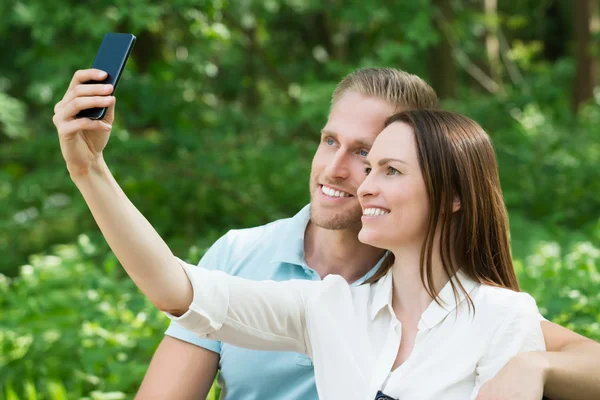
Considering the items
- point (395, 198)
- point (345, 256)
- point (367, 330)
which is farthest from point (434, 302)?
point (345, 256)

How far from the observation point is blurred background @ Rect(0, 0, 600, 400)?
391 cm

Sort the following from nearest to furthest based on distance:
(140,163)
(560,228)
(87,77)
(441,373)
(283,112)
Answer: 1. (87,77)
2. (441,373)
3. (140,163)
4. (560,228)
5. (283,112)

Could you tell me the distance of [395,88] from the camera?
250 cm

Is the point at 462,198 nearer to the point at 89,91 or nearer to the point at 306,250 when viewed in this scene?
the point at 306,250

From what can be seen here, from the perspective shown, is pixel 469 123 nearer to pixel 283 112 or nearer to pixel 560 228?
pixel 560 228

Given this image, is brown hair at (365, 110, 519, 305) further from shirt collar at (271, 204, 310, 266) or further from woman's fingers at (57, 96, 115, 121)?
woman's fingers at (57, 96, 115, 121)

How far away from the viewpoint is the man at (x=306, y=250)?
7.67ft

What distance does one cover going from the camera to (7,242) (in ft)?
22.2

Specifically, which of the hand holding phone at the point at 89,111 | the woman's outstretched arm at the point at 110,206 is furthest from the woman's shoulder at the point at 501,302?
the hand holding phone at the point at 89,111

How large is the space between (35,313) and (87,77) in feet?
10.3

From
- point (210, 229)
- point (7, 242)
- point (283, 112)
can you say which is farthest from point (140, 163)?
point (283, 112)

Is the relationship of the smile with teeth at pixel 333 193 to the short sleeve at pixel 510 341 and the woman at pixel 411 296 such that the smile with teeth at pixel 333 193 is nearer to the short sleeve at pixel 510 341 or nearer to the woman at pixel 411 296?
the woman at pixel 411 296

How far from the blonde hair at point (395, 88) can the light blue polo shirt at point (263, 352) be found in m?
0.48

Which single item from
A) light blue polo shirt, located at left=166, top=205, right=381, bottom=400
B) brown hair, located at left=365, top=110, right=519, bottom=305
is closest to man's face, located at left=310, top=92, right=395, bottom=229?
light blue polo shirt, located at left=166, top=205, right=381, bottom=400
